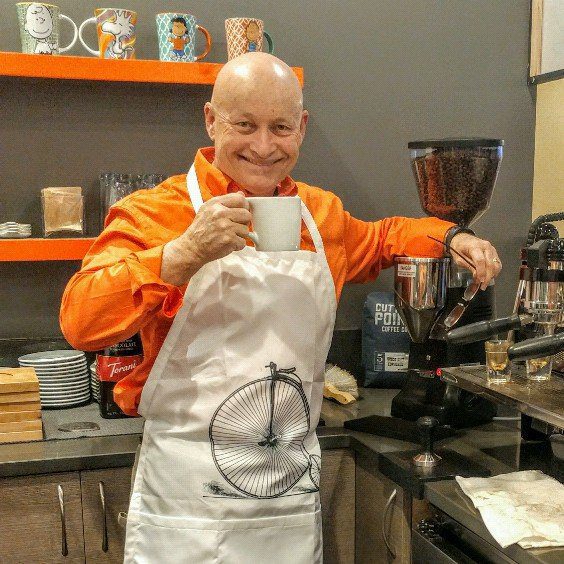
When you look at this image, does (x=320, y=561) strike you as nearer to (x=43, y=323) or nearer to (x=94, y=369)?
(x=94, y=369)

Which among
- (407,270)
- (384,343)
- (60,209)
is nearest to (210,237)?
(407,270)

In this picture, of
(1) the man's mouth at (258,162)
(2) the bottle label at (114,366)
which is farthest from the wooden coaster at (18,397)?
(1) the man's mouth at (258,162)

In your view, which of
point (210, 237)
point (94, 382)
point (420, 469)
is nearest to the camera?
point (210, 237)

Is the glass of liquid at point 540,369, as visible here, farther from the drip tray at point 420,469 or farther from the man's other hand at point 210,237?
the man's other hand at point 210,237

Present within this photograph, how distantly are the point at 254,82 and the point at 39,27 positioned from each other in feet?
2.36

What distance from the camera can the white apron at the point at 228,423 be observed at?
60.0 inches

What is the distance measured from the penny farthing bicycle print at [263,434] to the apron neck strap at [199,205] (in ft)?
0.88

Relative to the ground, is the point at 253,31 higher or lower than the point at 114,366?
higher

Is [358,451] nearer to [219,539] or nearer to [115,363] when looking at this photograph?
[219,539]

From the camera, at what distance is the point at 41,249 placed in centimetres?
198

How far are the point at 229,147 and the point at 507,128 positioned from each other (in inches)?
50.9

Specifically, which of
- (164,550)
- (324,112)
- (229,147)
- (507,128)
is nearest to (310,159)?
(324,112)

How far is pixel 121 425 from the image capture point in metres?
1.92

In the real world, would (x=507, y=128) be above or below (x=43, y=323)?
above
